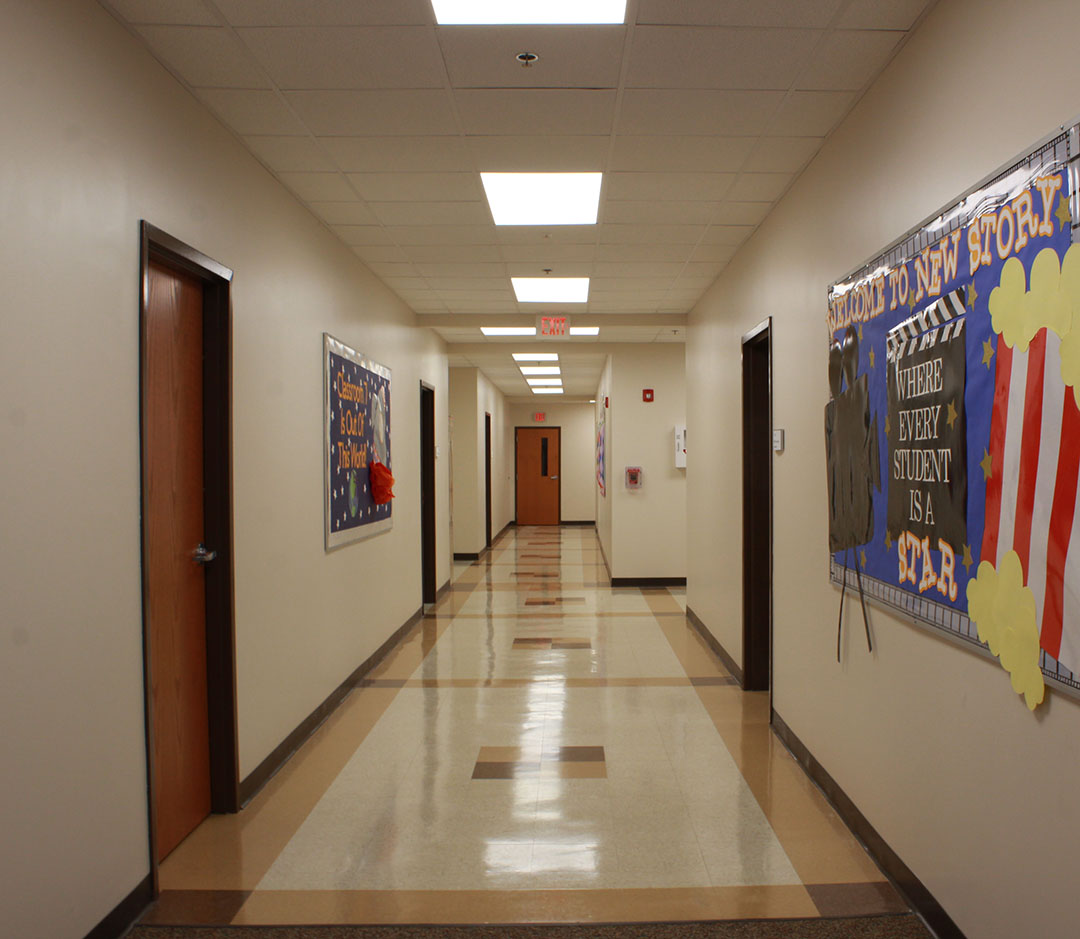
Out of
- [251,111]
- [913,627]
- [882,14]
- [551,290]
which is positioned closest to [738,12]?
[882,14]

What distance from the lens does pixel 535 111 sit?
305 centimetres

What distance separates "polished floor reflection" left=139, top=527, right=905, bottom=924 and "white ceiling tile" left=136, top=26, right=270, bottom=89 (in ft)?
9.09

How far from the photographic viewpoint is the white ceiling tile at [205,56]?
2.47 m

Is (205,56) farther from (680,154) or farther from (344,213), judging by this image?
(680,154)

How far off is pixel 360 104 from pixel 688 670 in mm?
4050

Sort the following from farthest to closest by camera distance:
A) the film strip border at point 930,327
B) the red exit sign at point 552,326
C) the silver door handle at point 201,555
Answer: the red exit sign at point 552,326 → the silver door handle at point 201,555 → the film strip border at point 930,327

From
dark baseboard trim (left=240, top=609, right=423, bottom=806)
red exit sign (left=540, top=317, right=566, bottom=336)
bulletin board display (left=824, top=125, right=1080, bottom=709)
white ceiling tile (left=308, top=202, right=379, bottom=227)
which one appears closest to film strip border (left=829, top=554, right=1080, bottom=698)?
bulletin board display (left=824, top=125, right=1080, bottom=709)

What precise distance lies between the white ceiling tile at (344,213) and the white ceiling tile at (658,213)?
51.1 inches

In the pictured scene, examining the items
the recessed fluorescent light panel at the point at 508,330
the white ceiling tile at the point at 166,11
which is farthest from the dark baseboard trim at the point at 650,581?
the white ceiling tile at the point at 166,11

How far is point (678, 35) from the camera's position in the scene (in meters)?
2.48

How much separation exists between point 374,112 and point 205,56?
0.63 meters

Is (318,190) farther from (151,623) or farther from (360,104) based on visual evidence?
(151,623)

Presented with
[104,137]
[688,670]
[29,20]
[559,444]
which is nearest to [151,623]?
[104,137]

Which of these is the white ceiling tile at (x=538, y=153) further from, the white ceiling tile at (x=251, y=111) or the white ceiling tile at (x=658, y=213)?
the white ceiling tile at (x=251, y=111)
